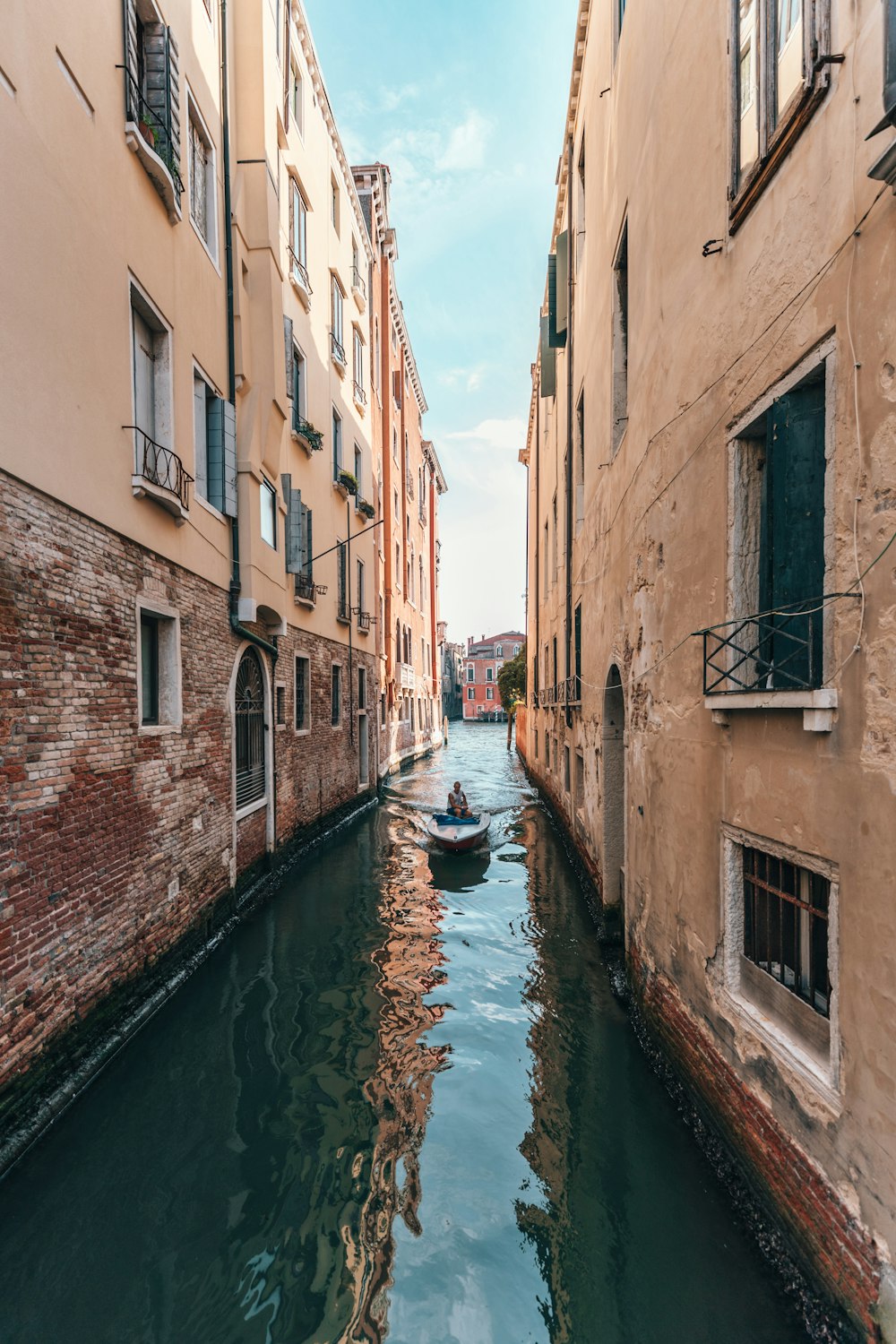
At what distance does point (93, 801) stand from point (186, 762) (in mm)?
1946

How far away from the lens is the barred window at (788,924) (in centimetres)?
324

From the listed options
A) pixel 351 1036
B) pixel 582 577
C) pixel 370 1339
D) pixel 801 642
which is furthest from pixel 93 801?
pixel 582 577

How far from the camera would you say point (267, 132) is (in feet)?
31.2

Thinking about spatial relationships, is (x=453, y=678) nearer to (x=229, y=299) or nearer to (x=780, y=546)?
(x=229, y=299)

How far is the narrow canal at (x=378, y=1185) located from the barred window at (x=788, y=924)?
1343 millimetres

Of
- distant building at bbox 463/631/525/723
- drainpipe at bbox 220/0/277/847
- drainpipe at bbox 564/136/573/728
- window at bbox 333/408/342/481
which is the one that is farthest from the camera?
distant building at bbox 463/631/525/723

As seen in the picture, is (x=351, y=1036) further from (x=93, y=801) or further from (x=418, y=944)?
(x=93, y=801)

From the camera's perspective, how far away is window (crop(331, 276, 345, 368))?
14406mm

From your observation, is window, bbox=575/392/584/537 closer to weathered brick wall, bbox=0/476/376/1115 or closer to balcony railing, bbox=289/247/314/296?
balcony railing, bbox=289/247/314/296

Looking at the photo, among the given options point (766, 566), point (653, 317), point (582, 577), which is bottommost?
point (766, 566)

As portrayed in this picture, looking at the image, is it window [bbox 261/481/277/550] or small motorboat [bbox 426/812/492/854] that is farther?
small motorboat [bbox 426/812/492/854]

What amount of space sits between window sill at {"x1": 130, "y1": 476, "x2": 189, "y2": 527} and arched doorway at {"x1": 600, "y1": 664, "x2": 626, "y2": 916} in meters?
4.76

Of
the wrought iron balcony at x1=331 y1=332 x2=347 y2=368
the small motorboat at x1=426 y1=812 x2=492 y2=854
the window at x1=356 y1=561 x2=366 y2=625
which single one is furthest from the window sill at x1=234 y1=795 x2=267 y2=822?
the wrought iron balcony at x1=331 y1=332 x2=347 y2=368

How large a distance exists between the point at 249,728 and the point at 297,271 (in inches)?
298
